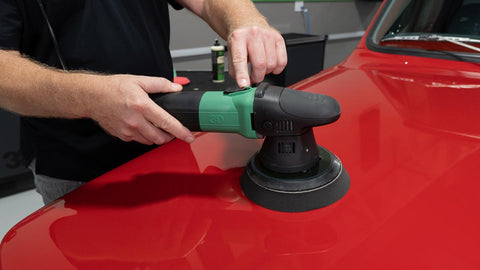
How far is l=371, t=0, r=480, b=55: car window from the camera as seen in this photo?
3.69 feet

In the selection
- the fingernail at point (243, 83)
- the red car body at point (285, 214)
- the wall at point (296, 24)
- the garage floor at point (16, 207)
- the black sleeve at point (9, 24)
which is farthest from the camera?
the wall at point (296, 24)

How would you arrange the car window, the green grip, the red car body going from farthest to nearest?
the car window → the green grip → the red car body

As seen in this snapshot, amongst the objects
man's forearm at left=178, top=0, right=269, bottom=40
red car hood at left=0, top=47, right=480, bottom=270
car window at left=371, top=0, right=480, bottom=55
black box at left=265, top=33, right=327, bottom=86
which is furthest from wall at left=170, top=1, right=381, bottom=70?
red car hood at left=0, top=47, right=480, bottom=270

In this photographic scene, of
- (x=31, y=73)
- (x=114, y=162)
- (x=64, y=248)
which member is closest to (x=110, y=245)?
(x=64, y=248)

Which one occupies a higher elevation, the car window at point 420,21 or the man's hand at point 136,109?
the car window at point 420,21

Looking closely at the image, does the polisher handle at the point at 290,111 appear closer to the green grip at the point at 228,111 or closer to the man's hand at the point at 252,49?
the green grip at the point at 228,111

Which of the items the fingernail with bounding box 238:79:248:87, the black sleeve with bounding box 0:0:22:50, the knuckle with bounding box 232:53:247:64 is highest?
the black sleeve with bounding box 0:0:22:50

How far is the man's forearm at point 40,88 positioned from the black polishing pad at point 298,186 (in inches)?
13.5

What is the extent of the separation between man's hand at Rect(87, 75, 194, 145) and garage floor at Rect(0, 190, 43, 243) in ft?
5.44

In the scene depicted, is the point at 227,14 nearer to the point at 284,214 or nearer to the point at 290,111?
the point at 290,111

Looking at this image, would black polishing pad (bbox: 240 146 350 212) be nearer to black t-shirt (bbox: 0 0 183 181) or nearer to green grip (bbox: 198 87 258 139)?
green grip (bbox: 198 87 258 139)

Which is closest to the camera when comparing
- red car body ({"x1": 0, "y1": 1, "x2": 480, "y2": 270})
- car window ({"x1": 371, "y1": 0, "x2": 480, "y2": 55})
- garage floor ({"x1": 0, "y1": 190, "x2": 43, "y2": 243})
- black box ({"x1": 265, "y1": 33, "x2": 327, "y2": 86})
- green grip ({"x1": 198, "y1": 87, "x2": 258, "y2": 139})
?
red car body ({"x1": 0, "y1": 1, "x2": 480, "y2": 270})

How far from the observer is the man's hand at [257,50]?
0.73 meters

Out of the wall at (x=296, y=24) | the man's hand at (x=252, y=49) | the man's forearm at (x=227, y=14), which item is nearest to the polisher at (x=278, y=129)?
the man's hand at (x=252, y=49)
